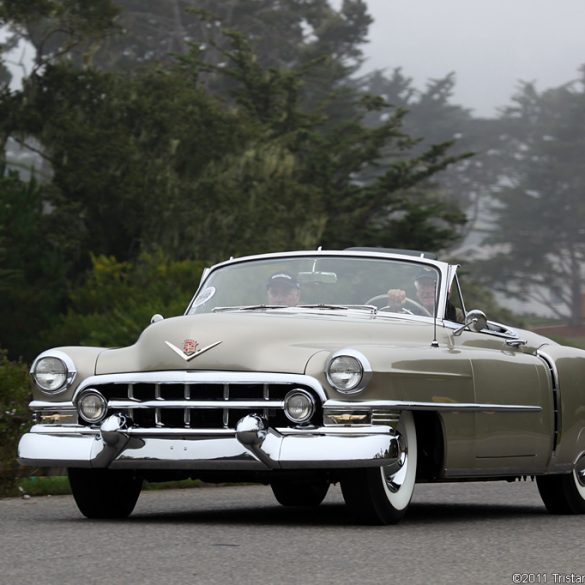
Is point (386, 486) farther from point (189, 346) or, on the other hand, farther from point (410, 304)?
point (410, 304)

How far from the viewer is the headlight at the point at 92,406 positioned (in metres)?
9.36

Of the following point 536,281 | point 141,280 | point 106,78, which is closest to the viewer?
point 141,280

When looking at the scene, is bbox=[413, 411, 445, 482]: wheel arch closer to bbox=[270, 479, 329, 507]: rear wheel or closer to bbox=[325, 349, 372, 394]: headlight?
bbox=[325, 349, 372, 394]: headlight

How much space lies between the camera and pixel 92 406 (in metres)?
9.38

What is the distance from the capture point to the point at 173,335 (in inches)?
368

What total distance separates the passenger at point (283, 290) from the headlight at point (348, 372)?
1.60 metres

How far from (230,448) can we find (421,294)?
2121mm

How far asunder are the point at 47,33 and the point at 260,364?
47.8 m

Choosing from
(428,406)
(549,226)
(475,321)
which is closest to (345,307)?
(475,321)

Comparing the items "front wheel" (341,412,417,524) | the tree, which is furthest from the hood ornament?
the tree

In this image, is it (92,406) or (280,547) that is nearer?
(280,547)

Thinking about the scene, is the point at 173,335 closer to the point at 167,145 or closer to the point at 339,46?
the point at 167,145

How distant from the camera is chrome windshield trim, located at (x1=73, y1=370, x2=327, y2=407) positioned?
350 inches

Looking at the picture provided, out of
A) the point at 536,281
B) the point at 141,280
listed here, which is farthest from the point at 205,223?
the point at 536,281
